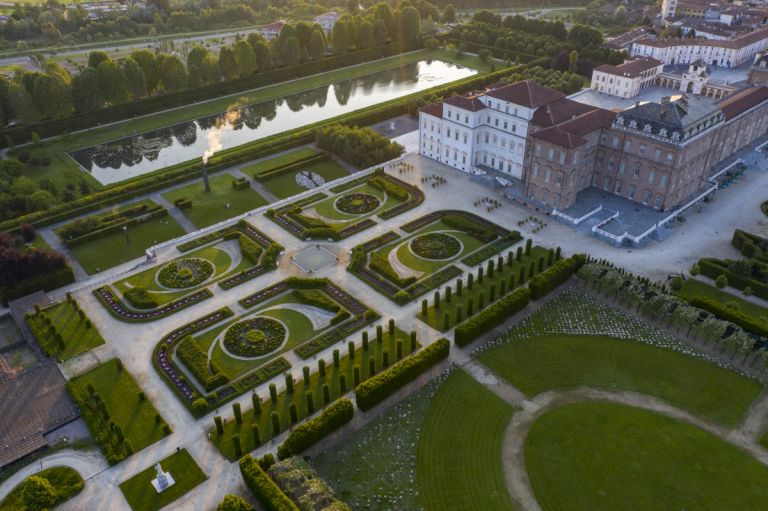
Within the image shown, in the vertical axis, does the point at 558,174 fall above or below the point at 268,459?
above

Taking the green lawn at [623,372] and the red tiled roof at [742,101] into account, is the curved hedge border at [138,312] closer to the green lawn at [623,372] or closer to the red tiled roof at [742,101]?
the green lawn at [623,372]

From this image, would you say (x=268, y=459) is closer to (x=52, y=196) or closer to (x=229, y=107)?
(x=52, y=196)

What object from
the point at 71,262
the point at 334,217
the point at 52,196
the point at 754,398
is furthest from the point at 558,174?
the point at 52,196

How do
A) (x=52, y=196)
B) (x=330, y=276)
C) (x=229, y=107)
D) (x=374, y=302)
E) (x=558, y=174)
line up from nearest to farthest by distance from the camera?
(x=374, y=302) < (x=330, y=276) < (x=558, y=174) < (x=52, y=196) < (x=229, y=107)

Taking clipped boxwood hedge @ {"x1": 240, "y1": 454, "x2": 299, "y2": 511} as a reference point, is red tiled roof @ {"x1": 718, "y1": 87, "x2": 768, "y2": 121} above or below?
above

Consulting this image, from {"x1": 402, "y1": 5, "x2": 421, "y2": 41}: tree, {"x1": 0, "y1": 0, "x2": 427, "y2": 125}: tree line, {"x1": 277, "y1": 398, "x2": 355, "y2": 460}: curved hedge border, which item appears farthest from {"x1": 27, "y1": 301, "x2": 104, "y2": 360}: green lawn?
{"x1": 402, "y1": 5, "x2": 421, "y2": 41}: tree

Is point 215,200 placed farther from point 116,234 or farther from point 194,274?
point 194,274

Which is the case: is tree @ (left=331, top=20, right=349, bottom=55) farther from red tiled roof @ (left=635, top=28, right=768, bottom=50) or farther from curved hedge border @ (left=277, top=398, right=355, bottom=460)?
curved hedge border @ (left=277, top=398, right=355, bottom=460)

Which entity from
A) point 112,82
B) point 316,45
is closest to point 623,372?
point 112,82
